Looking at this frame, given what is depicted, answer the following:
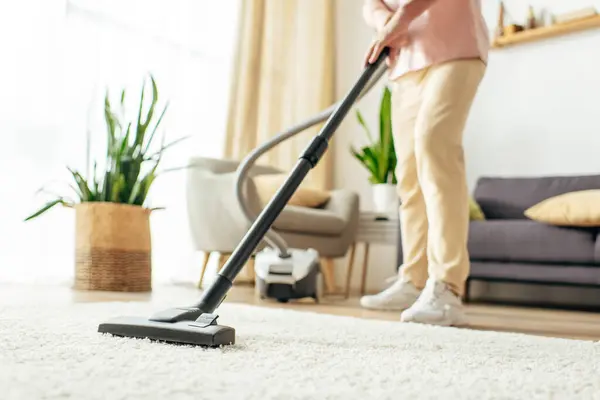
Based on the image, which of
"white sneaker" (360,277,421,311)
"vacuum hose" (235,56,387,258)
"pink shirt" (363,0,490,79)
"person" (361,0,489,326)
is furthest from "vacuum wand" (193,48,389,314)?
"white sneaker" (360,277,421,311)

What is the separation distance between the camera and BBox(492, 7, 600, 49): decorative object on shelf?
13.2ft

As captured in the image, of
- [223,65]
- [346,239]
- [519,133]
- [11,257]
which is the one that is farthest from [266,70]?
[11,257]

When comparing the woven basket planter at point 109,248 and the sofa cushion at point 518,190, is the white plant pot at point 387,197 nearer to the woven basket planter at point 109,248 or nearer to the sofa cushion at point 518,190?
the sofa cushion at point 518,190

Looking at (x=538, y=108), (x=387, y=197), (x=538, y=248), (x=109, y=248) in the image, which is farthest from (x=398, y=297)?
(x=538, y=108)

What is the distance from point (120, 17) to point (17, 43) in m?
0.70

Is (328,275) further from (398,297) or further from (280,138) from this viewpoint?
(280,138)

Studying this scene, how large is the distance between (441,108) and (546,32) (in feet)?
8.71

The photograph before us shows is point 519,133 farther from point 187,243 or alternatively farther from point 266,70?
point 187,243

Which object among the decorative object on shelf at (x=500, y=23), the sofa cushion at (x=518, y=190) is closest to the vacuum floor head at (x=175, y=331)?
the sofa cushion at (x=518, y=190)

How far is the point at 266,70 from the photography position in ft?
14.6

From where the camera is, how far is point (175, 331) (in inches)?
40.6

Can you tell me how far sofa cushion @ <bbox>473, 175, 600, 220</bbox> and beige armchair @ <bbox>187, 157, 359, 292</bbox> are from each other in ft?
2.81

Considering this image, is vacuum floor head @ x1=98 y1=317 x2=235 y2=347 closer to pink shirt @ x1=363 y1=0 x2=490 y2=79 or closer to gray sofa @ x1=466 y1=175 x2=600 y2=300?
pink shirt @ x1=363 y1=0 x2=490 y2=79

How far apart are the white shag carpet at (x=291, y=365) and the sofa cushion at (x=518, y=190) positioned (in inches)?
99.0
